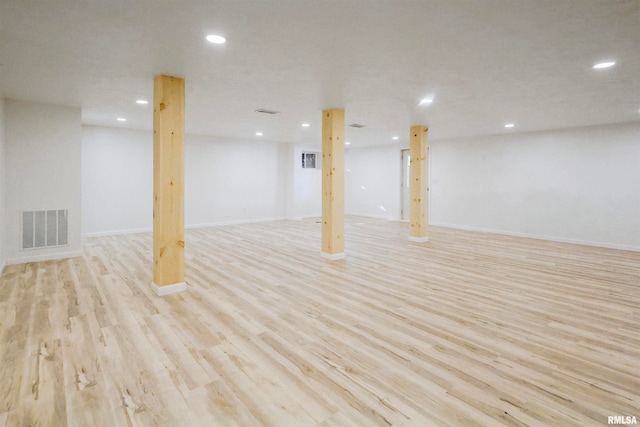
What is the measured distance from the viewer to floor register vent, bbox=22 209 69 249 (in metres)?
5.33

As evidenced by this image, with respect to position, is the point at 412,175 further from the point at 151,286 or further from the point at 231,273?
the point at 151,286

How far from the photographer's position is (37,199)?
538 centimetres

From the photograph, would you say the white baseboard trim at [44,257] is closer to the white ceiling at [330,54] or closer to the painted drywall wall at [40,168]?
the painted drywall wall at [40,168]

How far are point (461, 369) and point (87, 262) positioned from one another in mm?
5637

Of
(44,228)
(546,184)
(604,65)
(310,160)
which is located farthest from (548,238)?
(44,228)

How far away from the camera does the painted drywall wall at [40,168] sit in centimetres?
518

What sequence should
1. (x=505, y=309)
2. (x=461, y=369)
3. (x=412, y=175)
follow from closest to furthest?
1. (x=461, y=369)
2. (x=505, y=309)
3. (x=412, y=175)

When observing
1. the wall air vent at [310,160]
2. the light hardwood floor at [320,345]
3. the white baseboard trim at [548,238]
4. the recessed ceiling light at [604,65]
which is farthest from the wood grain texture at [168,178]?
the white baseboard trim at [548,238]

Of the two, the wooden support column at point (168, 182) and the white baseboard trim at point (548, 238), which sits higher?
the wooden support column at point (168, 182)

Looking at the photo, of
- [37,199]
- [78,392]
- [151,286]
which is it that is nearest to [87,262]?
[37,199]

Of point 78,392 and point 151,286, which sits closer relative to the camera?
point 78,392

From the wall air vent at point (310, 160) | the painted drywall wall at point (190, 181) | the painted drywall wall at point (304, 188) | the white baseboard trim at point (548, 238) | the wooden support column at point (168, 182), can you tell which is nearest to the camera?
the wooden support column at point (168, 182)

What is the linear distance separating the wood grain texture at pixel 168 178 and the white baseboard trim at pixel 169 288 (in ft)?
0.13

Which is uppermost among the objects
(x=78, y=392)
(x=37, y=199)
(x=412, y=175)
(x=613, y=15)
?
(x=613, y=15)
